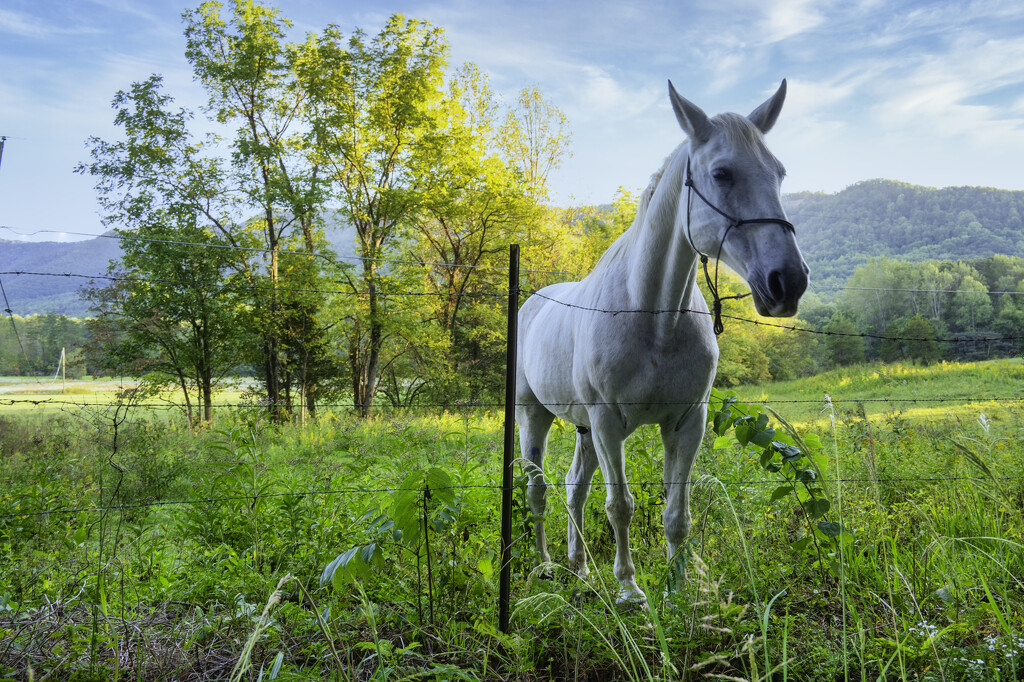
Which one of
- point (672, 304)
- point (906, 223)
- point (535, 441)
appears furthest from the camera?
point (906, 223)

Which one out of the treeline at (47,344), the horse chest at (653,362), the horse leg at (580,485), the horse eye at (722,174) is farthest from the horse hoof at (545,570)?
the treeline at (47,344)

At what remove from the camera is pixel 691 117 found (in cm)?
231

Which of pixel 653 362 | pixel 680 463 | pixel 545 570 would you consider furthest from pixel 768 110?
pixel 545 570

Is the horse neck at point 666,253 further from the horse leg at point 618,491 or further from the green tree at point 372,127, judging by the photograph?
the green tree at point 372,127

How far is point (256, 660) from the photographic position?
227 cm

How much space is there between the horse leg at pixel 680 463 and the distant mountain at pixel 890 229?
3883cm

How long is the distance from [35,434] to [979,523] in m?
10.9

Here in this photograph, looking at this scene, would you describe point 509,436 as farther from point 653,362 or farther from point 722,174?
point 722,174

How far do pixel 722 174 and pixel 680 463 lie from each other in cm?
146

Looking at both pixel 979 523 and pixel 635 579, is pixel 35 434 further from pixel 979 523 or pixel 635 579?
pixel 979 523

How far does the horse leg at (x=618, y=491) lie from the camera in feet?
9.26

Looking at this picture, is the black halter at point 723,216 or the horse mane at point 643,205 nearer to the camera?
the black halter at point 723,216

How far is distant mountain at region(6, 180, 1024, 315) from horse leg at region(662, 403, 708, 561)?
38831 millimetres

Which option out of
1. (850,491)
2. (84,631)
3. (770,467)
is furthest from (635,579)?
(84,631)
